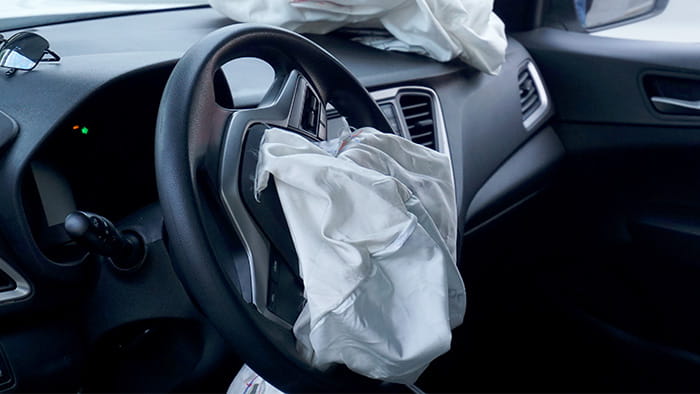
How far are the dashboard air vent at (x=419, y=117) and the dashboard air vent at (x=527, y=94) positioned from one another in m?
0.40

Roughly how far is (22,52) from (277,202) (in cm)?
44

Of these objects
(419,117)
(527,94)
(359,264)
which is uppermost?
(359,264)

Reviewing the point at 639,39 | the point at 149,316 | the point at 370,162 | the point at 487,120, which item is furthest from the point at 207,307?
the point at 639,39

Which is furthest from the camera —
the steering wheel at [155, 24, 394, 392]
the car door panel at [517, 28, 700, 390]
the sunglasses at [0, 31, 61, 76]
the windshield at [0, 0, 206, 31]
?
the car door panel at [517, 28, 700, 390]

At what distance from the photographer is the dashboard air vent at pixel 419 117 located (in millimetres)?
1285

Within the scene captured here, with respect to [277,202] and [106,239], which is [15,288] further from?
[277,202]

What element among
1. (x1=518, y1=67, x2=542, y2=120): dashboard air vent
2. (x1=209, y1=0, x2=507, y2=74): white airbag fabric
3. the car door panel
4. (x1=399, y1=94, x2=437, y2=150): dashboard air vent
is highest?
(x1=209, y1=0, x2=507, y2=74): white airbag fabric

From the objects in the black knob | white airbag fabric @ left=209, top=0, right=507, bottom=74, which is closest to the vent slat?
white airbag fabric @ left=209, top=0, right=507, bottom=74

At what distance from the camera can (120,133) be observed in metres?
1.07

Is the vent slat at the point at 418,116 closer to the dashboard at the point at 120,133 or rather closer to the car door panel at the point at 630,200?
the dashboard at the point at 120,133

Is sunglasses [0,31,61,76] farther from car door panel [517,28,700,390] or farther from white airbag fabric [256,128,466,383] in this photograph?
car door panel [517,28,700,390]

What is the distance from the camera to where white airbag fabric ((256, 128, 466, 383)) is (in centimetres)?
70

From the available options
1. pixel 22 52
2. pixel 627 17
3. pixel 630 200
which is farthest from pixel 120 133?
pixel 627 17

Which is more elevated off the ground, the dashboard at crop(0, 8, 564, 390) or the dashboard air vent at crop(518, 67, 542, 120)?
the dashboard at crop(0, 8, 564, 390)
